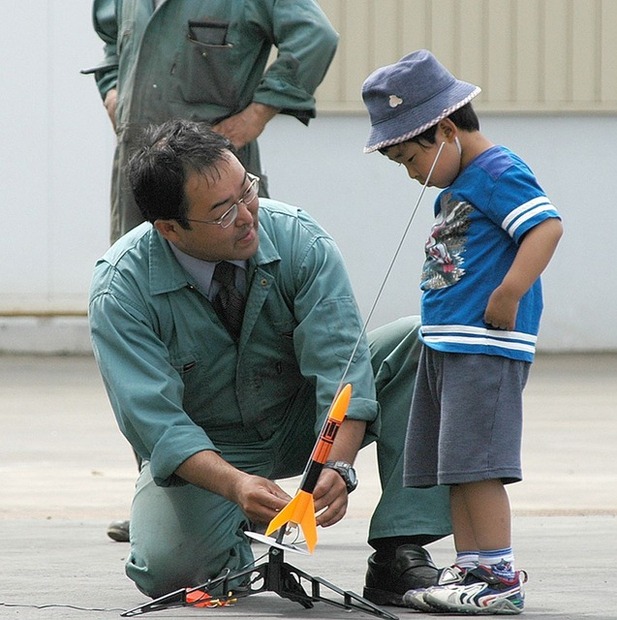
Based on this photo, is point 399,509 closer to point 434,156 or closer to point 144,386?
point 144,386

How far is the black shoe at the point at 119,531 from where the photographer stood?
15.7 ft

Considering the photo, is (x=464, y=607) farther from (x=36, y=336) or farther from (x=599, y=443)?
(x=36, y=336)

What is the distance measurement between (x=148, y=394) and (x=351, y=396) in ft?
1.47

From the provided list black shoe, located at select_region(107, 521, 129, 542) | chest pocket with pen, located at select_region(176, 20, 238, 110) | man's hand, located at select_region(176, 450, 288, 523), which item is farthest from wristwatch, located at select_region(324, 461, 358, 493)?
chest pocket with pen, located at select_region(176, 20, 238, 110)

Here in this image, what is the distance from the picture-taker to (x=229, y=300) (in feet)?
12.5

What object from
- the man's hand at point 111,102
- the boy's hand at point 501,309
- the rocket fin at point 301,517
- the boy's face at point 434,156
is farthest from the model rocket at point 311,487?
the man's hand at point 111,102

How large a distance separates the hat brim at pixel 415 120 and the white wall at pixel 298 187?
7720 millimetres

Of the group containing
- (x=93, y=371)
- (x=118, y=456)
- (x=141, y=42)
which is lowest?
(x=93, y=371)

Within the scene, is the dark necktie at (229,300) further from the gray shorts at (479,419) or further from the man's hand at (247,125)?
the man's hand at (247,125)

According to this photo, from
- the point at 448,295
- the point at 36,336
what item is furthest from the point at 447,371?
the point at 36,336

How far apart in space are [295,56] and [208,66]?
264 mm

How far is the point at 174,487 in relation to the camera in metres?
3.88

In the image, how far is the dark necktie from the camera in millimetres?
3781

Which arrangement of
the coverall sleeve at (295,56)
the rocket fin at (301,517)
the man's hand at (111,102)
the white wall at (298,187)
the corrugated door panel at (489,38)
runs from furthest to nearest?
1. the corrugated door panel at (489,38)
2. the white wall at (298,187)
3. the man's hand at (111,102)
4. the coverall sleeve at (295,56)
5. the rocket fin at (301,517)
